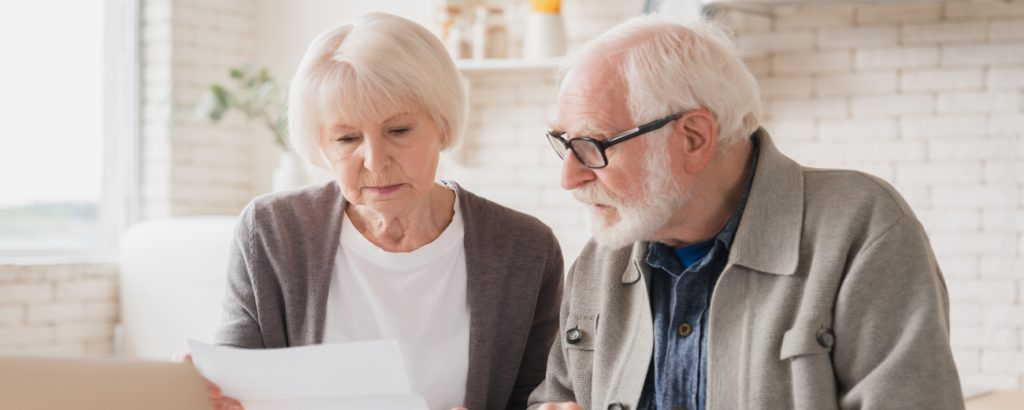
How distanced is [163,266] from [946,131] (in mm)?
2812

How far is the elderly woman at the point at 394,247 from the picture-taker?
6.75 feet

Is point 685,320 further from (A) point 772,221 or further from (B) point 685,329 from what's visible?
(A) point 772,221

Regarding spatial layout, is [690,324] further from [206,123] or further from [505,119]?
[206,123]

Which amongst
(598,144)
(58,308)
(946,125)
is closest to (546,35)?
(946,125)

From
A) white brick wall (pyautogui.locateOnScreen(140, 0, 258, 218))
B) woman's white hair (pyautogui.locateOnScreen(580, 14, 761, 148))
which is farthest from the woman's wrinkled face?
white brick wall (pyautogui.locateOnScreen(140, 0, 258, 218))

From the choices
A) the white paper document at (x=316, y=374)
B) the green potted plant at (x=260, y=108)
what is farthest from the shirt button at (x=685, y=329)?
the green potted plant at (x=260, y=108)

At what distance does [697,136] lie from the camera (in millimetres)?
1728

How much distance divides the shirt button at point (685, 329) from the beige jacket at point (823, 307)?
55 mm

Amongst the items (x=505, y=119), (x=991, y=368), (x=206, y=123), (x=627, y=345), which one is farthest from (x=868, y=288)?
(x=206, y=123)

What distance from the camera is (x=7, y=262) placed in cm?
421

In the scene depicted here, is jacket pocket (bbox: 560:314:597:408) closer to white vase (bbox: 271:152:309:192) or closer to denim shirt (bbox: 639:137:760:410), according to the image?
denim shirt (bbox: 639:137:760:410)

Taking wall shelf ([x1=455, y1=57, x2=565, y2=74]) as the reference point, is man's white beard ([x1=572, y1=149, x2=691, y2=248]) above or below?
below

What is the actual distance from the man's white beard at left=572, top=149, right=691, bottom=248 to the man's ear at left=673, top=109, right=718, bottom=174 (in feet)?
0.11

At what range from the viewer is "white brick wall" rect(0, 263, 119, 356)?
4.20 metres
